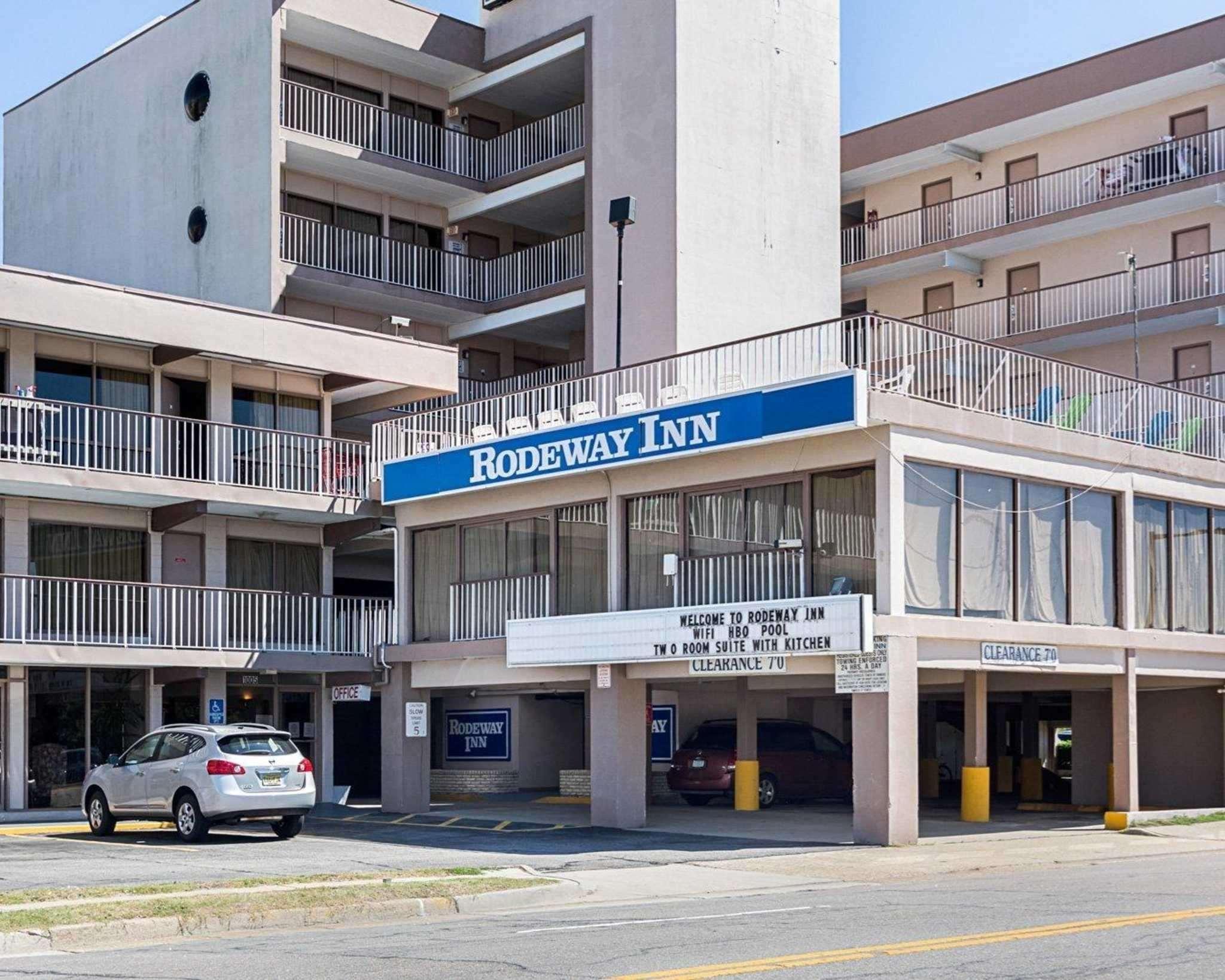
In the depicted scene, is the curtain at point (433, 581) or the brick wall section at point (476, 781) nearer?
the curtain at point (433, 581)

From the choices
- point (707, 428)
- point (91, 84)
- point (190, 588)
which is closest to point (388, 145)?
point (91, 84)

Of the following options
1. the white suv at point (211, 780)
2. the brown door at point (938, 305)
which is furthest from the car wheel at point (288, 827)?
the brown door at point (938, 305)

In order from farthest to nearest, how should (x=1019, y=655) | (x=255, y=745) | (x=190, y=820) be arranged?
1. (x=1019, y=655)
2. (x=255, y=745)
3. (x=190, y=820)

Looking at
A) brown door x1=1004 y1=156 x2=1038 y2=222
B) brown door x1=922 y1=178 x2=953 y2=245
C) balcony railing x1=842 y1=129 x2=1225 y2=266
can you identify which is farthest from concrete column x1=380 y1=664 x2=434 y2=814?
brown door x1=922 y1=178 x2=953 y2=245

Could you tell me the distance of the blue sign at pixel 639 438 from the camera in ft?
75.3

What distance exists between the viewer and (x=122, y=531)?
3216 cm

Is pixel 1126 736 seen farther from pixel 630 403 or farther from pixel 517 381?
pixel 517 381

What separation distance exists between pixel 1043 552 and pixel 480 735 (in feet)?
58.4

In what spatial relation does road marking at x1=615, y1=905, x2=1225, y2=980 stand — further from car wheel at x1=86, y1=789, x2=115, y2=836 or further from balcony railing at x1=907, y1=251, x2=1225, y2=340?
balcony railing at x1=907, y1=251, x2=1225, y2=340

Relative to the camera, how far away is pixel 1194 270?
4122 cm

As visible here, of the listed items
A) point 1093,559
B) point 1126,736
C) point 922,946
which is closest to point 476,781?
point 1126,736

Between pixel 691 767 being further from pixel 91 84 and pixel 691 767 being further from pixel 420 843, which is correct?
pixel 91 84

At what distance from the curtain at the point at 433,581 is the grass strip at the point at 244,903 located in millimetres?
13692

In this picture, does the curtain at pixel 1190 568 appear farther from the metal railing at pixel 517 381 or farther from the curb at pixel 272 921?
the metal railing at pixel 517 381
